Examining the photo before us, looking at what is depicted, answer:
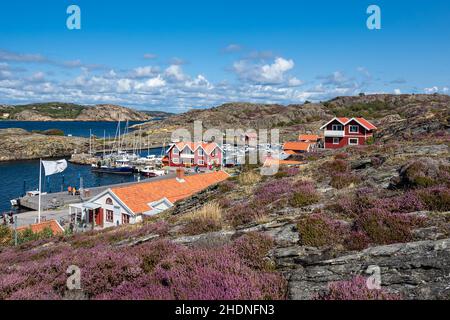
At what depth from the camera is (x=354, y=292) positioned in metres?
5.62

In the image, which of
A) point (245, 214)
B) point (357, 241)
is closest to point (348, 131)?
point (245, 214)

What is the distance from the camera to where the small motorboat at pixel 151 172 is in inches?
3605

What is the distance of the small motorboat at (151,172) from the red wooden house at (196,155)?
6.30m

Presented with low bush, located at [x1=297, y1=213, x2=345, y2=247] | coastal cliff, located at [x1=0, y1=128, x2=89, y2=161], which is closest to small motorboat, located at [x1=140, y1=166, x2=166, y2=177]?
coastal cliff, located at [x1=0, y1=128, x2=89, y2=161]

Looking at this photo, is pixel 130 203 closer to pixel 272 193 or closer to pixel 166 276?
pixel 272 193

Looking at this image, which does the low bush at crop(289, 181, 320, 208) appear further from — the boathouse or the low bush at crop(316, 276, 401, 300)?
the boathouse

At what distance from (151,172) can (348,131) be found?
2043 inches

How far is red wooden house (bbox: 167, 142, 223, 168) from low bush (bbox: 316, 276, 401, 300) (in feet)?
Answer: 282

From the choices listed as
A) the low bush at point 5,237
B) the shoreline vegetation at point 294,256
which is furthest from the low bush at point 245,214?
the low bush at point 5,237

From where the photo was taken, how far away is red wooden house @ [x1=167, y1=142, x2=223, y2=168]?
95.1 m

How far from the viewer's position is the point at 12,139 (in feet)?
452

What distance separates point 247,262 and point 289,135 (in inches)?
6168
